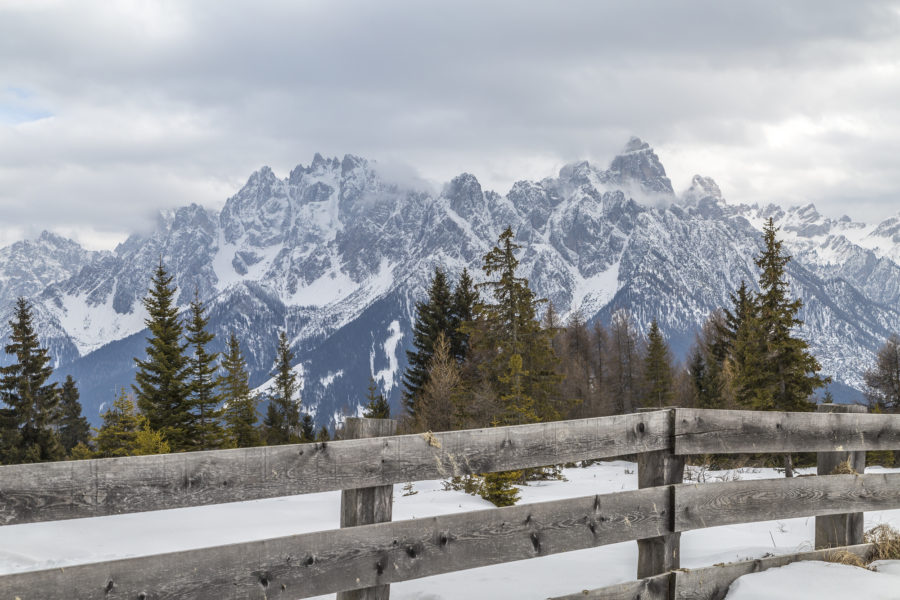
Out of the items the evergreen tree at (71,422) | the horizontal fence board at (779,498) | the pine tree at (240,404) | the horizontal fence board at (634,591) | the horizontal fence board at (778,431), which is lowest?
the evergreen tree at (71,422)

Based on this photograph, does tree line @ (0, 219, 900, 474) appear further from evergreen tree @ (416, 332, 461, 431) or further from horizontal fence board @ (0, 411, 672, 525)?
horizontal fence board @ (0, 411, 672, 525)

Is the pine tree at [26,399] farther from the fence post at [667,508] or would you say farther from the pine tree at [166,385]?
the fence post at [667,508]

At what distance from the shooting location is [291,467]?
151 inches

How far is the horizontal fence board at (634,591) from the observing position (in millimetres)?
4684

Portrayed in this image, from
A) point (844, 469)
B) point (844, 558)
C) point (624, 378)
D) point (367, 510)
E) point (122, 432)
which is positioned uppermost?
point (367, 510)

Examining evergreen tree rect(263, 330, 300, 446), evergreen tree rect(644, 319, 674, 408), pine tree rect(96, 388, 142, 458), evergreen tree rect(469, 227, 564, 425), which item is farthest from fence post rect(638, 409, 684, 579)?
evergreen tree rect(263, 330, 300, 446)

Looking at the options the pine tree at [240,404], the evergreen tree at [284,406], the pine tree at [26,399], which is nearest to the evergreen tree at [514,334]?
the pine tree at [240,404]

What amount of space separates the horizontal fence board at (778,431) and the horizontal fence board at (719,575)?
86cm

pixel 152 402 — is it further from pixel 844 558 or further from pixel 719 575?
pixel 844 558

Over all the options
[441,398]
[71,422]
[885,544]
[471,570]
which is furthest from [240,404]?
[885,544]

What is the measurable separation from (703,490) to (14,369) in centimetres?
4271

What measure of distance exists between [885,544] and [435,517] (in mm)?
4566

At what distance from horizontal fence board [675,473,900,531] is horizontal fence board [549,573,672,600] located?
420 mm

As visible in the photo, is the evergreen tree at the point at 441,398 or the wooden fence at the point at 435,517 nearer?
the wooden fence at the point at 435,517
